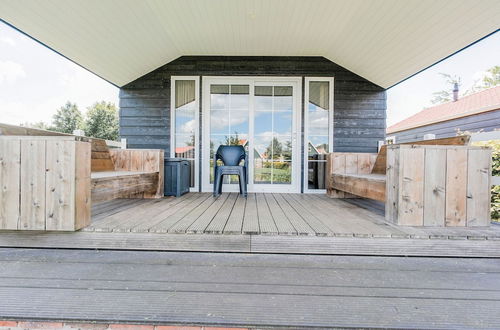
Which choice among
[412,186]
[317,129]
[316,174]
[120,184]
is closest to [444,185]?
[412,186]

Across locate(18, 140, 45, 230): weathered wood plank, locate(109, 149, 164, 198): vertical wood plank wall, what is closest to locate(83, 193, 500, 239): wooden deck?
locate(18, 140, 45, 230): weathered wood plank

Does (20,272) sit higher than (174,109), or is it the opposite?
(174,109)

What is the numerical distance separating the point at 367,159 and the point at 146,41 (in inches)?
132

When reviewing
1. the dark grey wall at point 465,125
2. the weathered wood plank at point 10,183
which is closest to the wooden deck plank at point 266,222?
the weathered wood plank at point 10,183

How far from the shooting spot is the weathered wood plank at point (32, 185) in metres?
1.51

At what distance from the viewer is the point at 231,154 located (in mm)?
3375

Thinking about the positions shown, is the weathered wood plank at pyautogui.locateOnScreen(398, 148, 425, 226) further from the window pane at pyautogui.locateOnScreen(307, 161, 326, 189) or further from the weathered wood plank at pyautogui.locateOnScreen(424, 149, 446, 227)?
the window pane at pyautogui.locateOnScreen(307, 161, 326, 189)

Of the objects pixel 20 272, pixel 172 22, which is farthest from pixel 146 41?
pixel 20 272

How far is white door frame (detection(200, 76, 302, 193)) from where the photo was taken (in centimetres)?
381

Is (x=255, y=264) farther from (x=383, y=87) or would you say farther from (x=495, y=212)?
(x=495, y=212)

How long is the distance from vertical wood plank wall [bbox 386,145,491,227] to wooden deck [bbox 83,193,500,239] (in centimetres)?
9

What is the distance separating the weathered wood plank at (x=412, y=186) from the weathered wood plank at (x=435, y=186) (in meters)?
0.03

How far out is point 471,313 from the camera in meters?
0.96

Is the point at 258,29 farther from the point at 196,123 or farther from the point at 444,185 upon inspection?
the point at 444,185
